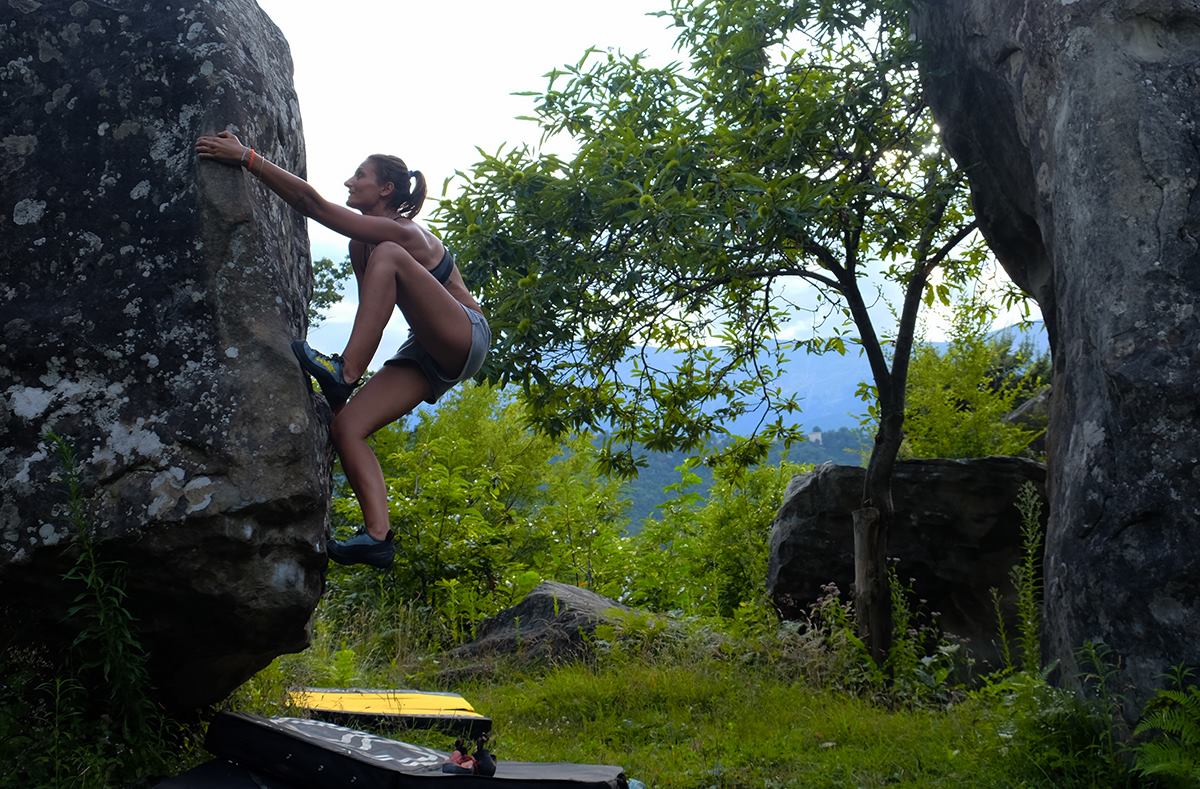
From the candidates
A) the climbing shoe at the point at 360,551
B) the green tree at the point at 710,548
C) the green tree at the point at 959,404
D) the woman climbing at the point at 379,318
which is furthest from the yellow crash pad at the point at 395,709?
the green tree at the point at 959,404

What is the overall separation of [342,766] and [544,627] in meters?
5.01

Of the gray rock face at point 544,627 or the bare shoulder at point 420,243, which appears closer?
the bare shoulder at point 420,243

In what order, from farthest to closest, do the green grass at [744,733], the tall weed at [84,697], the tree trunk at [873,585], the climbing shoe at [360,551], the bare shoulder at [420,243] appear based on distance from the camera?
the tree trunk at [873,585], the green grass at [744,733], the bare shoulder at [420,243], the climbing shoe at [360,551], the tall weed at [84,697]

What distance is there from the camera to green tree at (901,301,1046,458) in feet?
38.6

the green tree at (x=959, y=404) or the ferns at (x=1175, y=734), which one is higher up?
the green tree at (x=959, y=404)

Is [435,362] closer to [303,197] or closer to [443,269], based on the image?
[443,269]

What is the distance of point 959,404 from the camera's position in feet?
41.2

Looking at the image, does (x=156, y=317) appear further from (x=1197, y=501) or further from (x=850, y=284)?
(x=850, y=284)

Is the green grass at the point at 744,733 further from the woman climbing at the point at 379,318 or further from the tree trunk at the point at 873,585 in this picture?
the woman climbing at the point at 379,318

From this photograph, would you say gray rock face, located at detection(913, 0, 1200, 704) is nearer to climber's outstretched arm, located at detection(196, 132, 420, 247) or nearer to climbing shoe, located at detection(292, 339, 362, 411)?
climber's outstretched arm, located at detection(196, 132, 420, 247)

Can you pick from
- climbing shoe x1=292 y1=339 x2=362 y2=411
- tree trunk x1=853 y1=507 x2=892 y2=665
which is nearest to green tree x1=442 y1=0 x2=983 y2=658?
tree trunk x1=853 y1=507 x2=892 y2=665

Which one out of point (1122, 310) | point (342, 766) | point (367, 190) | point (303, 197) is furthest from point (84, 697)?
point (1122, 310)

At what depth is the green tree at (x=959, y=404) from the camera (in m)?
11.8

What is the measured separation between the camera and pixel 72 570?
396cm
